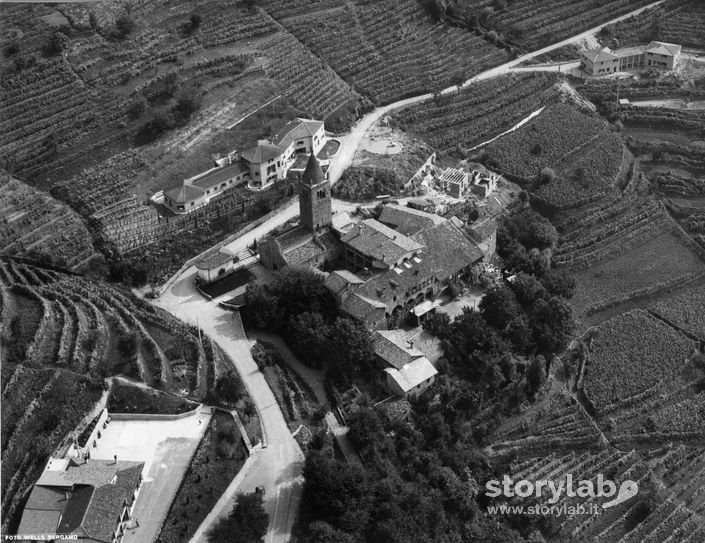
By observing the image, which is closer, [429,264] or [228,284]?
[429,264]

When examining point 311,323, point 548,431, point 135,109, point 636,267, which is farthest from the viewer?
point 135,109

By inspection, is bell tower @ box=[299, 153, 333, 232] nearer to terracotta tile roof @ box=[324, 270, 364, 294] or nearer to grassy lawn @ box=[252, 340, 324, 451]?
terracotta tile roof @ box=[324, 270, 364, 294]

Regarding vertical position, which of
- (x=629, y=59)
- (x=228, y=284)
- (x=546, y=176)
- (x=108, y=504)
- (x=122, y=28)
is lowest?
(x=629, y=59)

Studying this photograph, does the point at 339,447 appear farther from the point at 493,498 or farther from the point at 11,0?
the point at 11,0

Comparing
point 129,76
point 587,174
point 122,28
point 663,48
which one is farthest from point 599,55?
point 122,28

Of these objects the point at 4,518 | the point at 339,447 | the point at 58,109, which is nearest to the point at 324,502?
the point at 339,447

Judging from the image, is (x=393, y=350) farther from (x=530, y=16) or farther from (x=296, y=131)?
(x=530, y=16)
